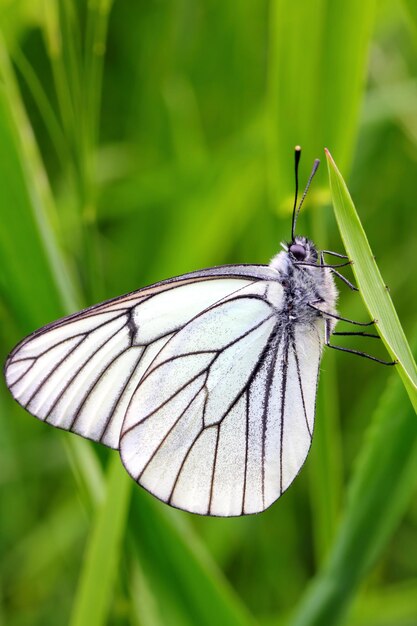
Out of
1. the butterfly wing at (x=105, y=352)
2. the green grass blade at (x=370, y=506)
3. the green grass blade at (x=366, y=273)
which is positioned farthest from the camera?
the butterfly wing at (x=105, y=352)

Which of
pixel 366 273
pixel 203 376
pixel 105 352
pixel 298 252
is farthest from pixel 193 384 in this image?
pixel 366 273

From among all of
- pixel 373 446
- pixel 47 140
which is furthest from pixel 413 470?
pixel 47 140

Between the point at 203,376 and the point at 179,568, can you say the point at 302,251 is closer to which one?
the point at 203,376

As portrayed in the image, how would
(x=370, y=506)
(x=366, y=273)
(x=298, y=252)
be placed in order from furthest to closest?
1. (x=298, y=252)
2. (x=370, y=506)
3. (x=366, y=273)

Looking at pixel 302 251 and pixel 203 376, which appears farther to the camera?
pixel 203 376

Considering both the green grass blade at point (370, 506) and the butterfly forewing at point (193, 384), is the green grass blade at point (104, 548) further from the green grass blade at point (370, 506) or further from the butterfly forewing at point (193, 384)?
the green grass blade at point (370, 506)

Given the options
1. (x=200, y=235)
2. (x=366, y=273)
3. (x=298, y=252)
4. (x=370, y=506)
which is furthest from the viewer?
(x=200, y=235)

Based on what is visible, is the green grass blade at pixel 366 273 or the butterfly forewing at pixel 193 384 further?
the butterfly forewing at pixel 193 384

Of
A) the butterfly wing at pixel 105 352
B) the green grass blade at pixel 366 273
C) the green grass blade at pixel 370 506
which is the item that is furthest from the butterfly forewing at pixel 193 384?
the green grass blade at pixel 366 273
